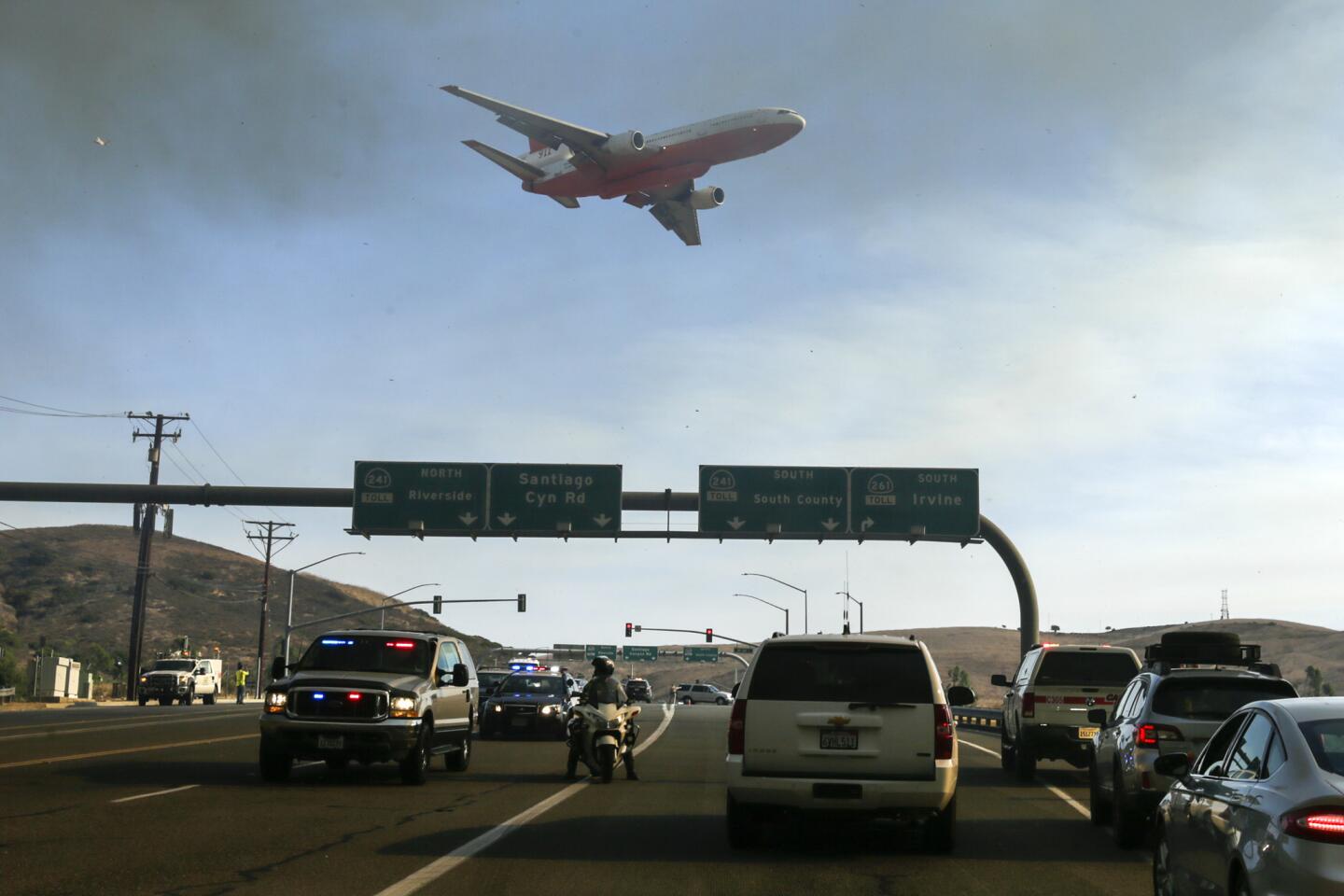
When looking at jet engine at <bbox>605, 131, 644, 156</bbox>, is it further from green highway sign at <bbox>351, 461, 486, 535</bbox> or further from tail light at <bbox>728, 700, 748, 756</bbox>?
tail light at <bbox>728, 700, 748, 756</bbox>

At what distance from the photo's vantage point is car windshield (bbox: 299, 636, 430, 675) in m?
20.0

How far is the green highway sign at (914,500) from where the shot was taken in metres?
41.5

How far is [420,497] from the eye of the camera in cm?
4309

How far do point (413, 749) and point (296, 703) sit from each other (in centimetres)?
157

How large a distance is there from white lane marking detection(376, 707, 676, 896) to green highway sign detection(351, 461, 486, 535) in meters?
24.5

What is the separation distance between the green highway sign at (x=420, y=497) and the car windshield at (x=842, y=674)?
31.1 meters

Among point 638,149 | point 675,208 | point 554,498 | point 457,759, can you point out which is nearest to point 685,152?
point 638,149

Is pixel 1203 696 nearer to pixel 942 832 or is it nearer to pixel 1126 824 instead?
pixel 1126 824

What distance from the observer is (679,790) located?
62.3 ft

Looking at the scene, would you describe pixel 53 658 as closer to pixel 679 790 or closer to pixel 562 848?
pixel 679 790

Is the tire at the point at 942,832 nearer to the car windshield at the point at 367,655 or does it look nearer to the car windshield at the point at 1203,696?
the car windshield at the point at 1203,696

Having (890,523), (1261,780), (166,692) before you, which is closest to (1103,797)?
(1261,780)

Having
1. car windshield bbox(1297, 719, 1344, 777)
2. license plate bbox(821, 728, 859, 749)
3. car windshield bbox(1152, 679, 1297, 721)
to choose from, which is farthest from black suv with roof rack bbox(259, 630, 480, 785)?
car windshield bbox(1297, 719, 1344, 777)

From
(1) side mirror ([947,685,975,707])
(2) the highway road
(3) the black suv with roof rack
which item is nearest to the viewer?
(2) the highway road
